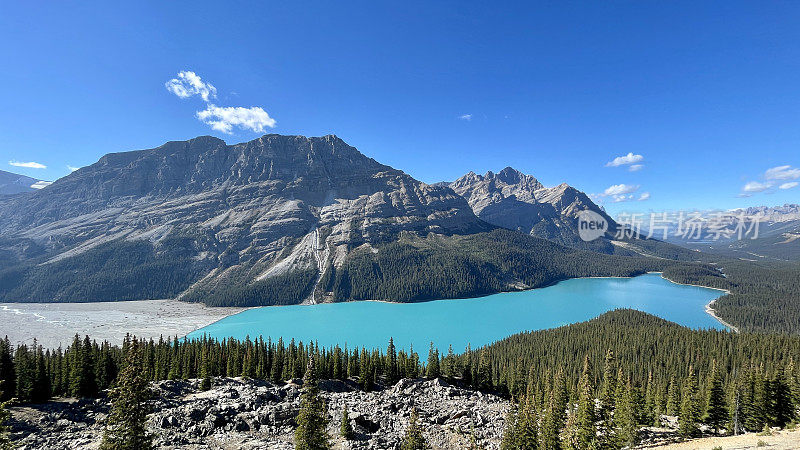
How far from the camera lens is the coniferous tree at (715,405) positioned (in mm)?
45828

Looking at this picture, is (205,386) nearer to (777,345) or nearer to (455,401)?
(455,401)

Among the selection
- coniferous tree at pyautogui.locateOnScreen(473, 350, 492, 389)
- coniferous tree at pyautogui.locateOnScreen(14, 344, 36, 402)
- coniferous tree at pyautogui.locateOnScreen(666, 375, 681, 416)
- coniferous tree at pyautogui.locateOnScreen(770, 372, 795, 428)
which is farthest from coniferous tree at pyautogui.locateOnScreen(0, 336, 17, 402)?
coniferous tree at pyautogui.locateOnScreen(770, 372, 795, 428)

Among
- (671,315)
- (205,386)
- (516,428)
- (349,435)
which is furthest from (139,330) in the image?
(671,315)

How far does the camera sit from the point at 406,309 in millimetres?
198375

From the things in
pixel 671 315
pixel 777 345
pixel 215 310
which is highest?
pixel 777 345

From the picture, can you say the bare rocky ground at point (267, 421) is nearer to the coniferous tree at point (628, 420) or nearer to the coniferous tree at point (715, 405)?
the coniferous tree at point (628, 420)

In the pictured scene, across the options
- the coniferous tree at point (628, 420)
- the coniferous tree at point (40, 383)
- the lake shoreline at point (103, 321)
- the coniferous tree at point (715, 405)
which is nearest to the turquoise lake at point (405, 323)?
the lake shoreline at point (103, 321)

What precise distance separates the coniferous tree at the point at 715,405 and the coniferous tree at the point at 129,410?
63.8m

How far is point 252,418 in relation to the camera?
42.7m

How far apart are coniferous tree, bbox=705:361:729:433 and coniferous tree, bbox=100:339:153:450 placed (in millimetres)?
63819

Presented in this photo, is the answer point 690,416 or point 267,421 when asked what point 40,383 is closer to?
point 267,421

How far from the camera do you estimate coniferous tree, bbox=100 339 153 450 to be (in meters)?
19.7

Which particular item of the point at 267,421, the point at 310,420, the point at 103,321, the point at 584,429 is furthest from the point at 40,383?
the point at 103,321

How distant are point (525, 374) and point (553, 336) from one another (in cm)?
3297
